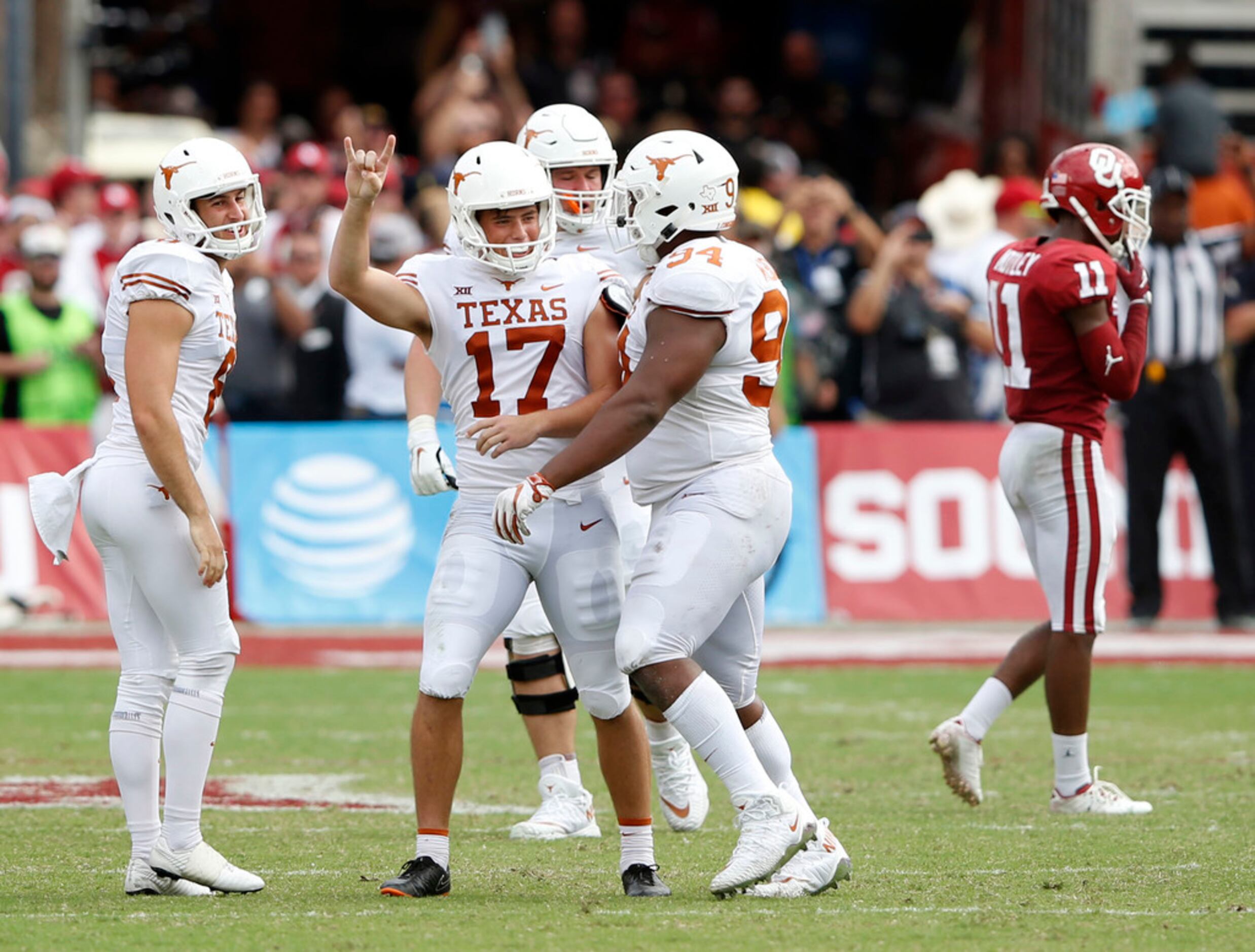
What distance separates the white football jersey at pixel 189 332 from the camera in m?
5.23

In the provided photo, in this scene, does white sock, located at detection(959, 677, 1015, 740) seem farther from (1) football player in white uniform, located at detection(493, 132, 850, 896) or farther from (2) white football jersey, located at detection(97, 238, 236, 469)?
(2) white football jersey, located at detection(97, 238, 236, 469)

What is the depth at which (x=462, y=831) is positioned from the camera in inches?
251

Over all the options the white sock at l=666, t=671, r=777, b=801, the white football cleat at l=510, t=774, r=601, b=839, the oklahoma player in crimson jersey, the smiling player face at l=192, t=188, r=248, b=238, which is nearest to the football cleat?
the white sock at l=666, t=671, r=777, b=801

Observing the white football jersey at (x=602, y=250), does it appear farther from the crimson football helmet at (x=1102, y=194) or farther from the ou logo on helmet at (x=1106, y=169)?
the ou logo on helmet at (x=1106, y=169)

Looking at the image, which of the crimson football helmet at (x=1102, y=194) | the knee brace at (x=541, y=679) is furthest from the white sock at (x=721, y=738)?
the crimson football helmet at (x=1102, y=194)

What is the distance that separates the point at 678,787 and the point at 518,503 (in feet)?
5.68

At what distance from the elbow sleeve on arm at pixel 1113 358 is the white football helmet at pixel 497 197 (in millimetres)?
2043

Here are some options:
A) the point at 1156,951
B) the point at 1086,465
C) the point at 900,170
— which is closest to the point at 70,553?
the point at 1086,465

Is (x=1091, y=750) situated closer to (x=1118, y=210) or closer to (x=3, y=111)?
(x=1118, y=210)

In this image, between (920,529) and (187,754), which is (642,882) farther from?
(920,529)

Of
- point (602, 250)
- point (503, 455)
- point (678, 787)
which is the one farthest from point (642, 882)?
point (602, 250)

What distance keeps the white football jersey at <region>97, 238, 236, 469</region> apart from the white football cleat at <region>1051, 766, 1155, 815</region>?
300 centimetres

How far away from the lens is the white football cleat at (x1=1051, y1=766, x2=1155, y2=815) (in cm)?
660

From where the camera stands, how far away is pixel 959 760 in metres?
6.66
